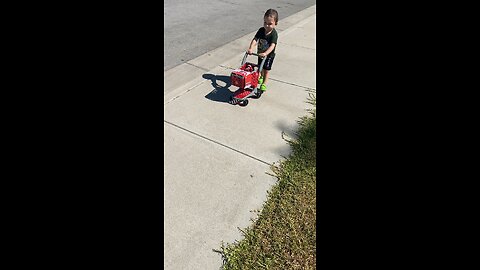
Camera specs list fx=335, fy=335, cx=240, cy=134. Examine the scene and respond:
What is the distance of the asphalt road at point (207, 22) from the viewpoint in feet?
23.5

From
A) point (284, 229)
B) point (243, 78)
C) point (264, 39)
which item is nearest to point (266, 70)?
point (264, 39)

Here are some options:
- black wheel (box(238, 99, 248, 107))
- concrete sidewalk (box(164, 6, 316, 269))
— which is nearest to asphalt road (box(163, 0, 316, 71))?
concrete sidewalk (box(164, 6, 316, 269))

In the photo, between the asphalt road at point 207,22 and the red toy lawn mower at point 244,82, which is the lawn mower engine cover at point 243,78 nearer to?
the red toy lawn mower at point 244,82

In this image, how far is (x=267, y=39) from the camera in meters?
4.86

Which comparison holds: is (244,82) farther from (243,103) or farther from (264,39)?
(264,39)

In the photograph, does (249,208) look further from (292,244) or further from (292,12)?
(292,12)

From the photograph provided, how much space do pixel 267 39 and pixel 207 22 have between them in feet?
16.6

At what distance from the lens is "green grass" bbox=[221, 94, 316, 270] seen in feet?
8.18

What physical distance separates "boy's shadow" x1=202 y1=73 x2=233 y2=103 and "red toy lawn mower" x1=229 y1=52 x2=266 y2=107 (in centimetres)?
18

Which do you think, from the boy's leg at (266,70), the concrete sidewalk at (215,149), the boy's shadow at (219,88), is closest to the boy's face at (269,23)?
the boy's leg at (266,70)
